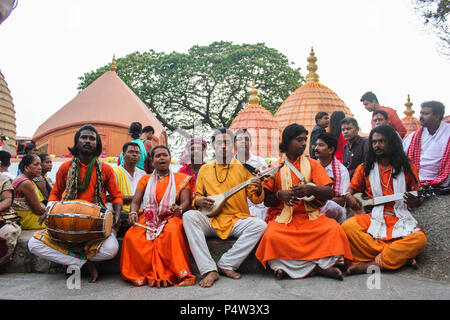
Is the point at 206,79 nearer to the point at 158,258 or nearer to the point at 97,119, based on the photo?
the point at 97,119

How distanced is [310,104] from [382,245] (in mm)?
11824

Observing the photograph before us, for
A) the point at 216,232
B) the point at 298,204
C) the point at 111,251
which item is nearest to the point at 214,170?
the point at 216,232

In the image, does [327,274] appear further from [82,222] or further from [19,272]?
[19,272]

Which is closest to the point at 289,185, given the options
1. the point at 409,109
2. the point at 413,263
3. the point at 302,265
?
the point at 302,265

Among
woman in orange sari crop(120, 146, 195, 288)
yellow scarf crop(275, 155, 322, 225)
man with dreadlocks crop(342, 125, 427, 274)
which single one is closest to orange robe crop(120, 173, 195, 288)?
woman in orange sari crop(120, 146, 195, 288)

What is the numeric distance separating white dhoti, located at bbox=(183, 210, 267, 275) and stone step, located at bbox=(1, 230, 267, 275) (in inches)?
7.2

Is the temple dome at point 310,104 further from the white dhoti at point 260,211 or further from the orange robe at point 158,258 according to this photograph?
the orange robe at point 158,258

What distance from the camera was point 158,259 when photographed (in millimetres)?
3881

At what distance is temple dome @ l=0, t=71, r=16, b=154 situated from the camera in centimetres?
1770

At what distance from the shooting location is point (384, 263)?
3.76 meters

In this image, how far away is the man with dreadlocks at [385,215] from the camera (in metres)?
3.76
